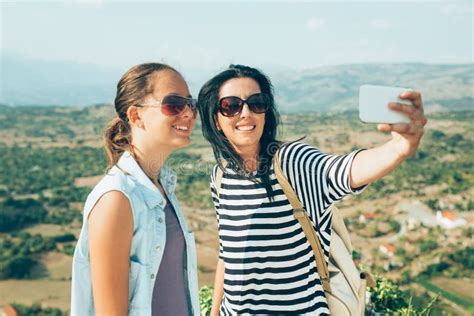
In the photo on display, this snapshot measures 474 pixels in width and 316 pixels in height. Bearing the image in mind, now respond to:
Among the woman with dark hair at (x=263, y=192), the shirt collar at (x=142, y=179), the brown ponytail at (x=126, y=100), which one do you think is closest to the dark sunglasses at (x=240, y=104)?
the woman with dark hair at (x=263, y=192)

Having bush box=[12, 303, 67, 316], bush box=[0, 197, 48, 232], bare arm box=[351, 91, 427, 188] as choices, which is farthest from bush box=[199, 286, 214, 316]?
bush box=[0, 197, 48, 232]

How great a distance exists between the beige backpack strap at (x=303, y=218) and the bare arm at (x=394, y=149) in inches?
9.7

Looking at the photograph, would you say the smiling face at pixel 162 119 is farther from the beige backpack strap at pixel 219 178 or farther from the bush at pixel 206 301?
the bush at pixel 206 301

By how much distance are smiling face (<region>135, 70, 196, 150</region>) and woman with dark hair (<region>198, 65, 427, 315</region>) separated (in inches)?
12.1

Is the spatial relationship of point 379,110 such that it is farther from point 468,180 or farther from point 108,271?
point 468,180

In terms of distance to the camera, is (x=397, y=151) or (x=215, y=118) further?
(x=215, y=118)

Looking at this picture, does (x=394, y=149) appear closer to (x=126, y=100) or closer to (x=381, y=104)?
(x=381, y=104)

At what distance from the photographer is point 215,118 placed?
2289 millimetres

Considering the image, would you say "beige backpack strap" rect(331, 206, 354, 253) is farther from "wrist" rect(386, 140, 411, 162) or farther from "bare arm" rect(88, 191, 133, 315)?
"bare arm" rect(88, 191, 133, 315)

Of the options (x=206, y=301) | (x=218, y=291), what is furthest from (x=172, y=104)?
(x=206, y=301)

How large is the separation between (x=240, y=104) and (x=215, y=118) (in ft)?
0.52

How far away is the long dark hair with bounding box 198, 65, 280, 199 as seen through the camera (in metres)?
2.22

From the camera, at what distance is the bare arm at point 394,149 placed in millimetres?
1512

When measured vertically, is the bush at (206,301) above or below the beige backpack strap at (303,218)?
below
